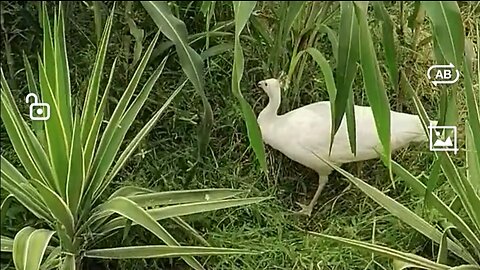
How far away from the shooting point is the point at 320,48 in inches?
46.1

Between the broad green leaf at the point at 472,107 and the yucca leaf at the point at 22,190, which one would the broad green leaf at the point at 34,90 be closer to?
the yucca leaf at the point at 22,190

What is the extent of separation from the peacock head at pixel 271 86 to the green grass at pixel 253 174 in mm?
47

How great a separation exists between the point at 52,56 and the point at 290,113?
36cm

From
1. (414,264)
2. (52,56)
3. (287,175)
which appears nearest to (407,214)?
(414,264)

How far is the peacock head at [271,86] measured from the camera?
112cm

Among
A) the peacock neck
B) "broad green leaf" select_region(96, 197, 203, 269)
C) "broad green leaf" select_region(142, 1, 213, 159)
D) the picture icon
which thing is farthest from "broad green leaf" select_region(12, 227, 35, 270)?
→ the picture icon

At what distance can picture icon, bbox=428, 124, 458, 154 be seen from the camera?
3.18 feet

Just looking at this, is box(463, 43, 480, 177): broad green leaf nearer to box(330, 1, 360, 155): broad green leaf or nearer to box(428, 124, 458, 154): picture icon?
box(428, 124, 458, 154): picture icon

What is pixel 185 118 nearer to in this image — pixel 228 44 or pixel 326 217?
pixel 228 44

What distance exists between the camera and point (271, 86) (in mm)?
1122

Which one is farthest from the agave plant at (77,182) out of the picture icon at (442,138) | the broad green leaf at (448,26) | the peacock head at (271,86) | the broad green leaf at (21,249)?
the broad green leaf at (448,26)

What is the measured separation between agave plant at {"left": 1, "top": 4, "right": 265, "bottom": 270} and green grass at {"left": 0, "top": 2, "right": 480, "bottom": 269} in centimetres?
7

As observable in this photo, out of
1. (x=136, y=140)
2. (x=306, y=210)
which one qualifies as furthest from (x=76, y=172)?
(x=306, y=210)

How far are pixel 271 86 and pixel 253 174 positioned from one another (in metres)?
0.14
